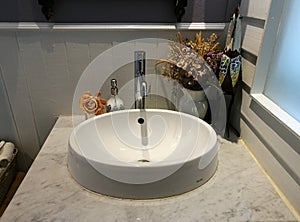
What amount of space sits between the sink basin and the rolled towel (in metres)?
0.52

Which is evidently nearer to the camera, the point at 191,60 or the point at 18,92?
the point at 191,60

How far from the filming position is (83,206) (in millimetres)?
712

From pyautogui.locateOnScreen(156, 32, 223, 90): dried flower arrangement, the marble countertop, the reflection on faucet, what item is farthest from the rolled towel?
pyautogui.locateOnScreen(156, 32, 223, 90): dried flower arrangement

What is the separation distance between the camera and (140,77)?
3.29 feet

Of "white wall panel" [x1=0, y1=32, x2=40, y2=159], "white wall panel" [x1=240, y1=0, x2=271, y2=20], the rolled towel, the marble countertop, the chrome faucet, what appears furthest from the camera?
the rolled towel

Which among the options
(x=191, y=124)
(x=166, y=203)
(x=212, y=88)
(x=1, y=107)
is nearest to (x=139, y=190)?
(x=166, y=203)

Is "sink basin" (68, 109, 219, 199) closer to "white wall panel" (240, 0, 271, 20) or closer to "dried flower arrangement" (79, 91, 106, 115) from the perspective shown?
"dried flower arrangement" (79, 91, 106, 115)

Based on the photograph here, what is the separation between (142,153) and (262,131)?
45 cm

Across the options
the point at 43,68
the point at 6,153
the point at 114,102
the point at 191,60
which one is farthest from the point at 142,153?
the point at 6,153

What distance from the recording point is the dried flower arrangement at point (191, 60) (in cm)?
97

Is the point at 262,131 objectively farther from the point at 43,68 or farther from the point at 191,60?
the point at 43,68

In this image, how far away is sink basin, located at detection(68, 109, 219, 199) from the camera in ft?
Result: 2.35

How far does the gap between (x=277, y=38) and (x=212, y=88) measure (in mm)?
294

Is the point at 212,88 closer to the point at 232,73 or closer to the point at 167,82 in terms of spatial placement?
A: the point at 232,73
